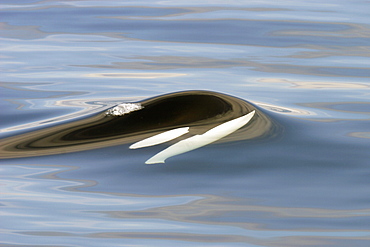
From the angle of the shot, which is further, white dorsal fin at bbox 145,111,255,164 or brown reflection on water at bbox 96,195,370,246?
white dorsal fin at bbox 145,111,255,164

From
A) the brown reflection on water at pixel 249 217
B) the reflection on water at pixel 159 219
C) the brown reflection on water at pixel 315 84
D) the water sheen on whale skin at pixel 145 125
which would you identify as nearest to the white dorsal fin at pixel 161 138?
the water sheen on whale skin at pixel 145 125

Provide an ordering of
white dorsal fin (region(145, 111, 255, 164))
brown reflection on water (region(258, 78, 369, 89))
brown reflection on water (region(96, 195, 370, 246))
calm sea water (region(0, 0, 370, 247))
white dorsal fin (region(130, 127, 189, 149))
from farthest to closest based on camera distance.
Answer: brown reflection on water (region(258, 78, 369, 89)), white dorsal fin (region(130, 127, 189, 149)), white dorsal fin (region(145, 111, 255, 164)), calm sea water (region(0, 0, 370, 247)), brown reflection on water (region(96, 195, 370, 246))

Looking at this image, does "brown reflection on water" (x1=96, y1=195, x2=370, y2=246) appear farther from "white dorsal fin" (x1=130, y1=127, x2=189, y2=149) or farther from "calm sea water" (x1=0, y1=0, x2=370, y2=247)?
"white dorsal fin" (x1=130, y1=127, x2=189, y2=149)

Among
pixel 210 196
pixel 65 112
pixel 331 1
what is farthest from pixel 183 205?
pixel 331 1

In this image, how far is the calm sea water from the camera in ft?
8.25

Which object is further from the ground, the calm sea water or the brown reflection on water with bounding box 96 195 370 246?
the calm sea water

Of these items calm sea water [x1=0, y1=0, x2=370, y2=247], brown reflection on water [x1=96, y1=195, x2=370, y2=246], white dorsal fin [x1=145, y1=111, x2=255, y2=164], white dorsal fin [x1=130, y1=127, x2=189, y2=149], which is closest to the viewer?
brown reflection on water [x1=96, y1=195, x2=370, y2=246]

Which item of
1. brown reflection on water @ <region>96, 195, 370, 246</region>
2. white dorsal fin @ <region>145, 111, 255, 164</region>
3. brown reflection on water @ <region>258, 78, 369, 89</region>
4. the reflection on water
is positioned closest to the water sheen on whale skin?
white dorsal fin @ <region>145, 111, 255, 164</region>

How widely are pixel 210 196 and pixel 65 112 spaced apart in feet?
5.60

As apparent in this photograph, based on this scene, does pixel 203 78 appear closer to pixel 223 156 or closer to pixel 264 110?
pixel 264 110

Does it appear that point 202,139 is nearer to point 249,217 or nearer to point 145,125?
point 145,125

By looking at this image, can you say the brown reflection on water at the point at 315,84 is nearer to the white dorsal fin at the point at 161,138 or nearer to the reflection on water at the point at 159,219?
the white dorsal fin at the point at 161,138

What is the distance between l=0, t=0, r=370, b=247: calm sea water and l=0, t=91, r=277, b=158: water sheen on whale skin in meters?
0.06

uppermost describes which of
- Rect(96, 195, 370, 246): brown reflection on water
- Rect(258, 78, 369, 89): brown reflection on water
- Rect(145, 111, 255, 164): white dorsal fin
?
Rect(258, 78, 369, 89): brown reflection on water
